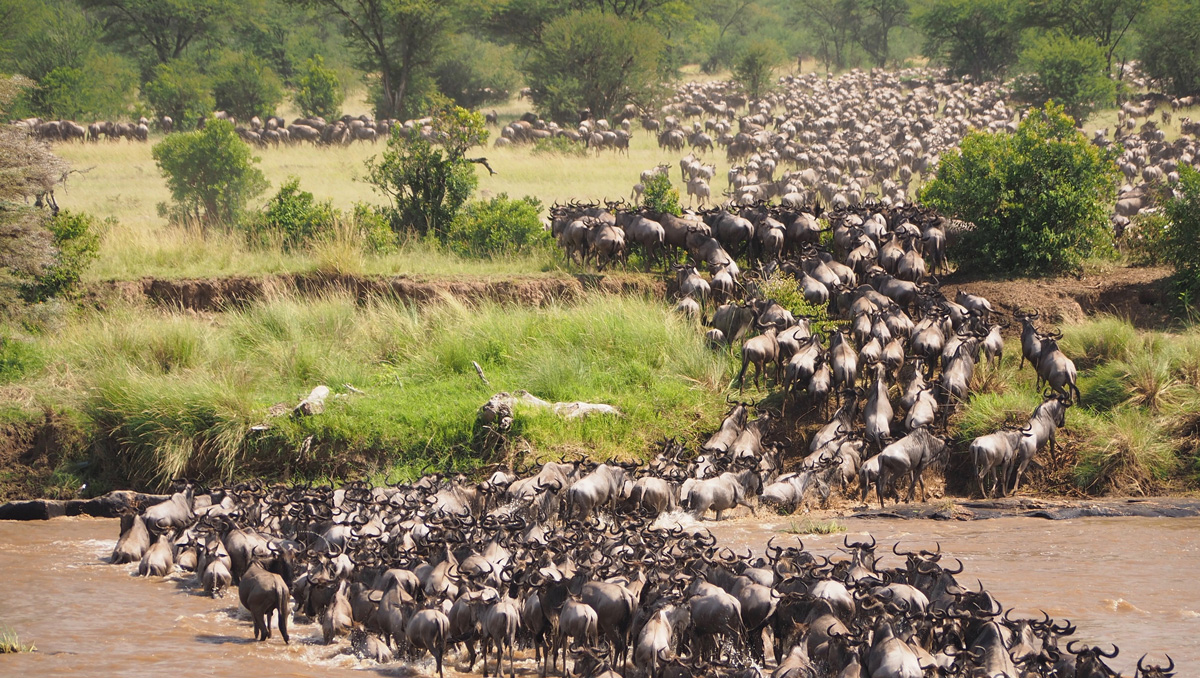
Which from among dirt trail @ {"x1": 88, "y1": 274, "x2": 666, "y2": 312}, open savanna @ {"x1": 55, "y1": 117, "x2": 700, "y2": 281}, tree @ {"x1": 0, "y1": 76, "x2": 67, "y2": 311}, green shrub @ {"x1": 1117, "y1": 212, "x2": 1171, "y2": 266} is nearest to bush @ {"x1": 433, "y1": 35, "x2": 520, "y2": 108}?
open savanna @ {"x1": 55, "y1": 117, "x2": 700, "y2": 281}

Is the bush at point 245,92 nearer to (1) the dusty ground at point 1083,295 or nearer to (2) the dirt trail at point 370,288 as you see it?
(2) the dirt trail at point 370,288

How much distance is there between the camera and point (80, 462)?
43.8 ft

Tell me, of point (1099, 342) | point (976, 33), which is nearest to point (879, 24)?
point (976, 33)

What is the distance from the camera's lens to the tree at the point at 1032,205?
1677 centimetres

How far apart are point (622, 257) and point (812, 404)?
188 inches

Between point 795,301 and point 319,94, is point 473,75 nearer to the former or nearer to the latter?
point 319,94

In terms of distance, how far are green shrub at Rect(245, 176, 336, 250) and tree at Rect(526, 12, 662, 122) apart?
2229 centimetres

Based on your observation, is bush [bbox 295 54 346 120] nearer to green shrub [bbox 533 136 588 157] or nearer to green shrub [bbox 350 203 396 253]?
green shrub [bbox 533 136 588 157]

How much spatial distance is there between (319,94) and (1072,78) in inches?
1090

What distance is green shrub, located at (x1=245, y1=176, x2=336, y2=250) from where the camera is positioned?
19047mm

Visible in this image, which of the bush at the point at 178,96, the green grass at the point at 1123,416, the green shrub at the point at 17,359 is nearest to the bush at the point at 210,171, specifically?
the green shrub at the point at 17,359

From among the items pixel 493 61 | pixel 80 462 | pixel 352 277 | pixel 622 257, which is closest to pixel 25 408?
pixel 80 462

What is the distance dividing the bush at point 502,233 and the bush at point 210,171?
7830 millimetres

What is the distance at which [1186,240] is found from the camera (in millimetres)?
16031
